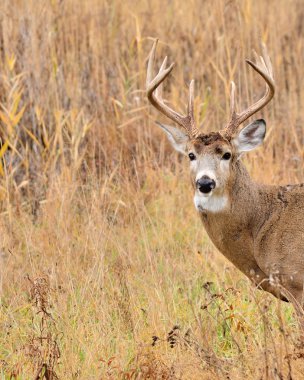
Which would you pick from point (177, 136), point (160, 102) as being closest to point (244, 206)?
point (177, 136)

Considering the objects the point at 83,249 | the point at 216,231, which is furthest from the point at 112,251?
the point at 216,231

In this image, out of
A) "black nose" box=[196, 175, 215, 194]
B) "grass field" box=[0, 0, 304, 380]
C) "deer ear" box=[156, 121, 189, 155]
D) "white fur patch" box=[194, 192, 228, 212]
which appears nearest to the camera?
"grass field" box=[0, 0, 304, 380]

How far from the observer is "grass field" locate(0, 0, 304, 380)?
4.18 m

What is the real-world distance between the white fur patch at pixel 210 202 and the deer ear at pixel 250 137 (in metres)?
0.34

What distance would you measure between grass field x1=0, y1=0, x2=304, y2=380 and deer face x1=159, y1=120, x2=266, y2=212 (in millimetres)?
526

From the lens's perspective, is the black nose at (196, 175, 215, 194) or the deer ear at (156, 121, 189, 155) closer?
the black nose at (196, 175, 215, 194)

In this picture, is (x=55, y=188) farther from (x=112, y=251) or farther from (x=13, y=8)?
(x=13, y=8)

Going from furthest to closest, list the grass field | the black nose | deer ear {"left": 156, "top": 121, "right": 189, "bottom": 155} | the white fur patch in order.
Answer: deer ear {"left": 156, "top": 121, "right": 189, "bottom": 155} < the white fur patch < the black nose < the grass field

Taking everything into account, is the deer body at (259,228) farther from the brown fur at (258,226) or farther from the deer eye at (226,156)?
the deer eye at (226,156)

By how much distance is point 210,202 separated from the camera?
4676 mm

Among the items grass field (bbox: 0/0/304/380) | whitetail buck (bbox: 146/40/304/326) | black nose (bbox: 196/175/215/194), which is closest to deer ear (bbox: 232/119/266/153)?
whitetail buck (bbox: 146/40/304/326)

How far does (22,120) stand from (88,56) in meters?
1.06

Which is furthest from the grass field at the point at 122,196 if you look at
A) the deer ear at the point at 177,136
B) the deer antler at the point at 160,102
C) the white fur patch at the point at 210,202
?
the deer antler at the point at 160,102

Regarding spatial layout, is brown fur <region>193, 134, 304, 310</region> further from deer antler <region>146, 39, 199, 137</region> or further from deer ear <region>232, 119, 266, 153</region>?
deer antler <region>146, 39, 199, 137</region>
